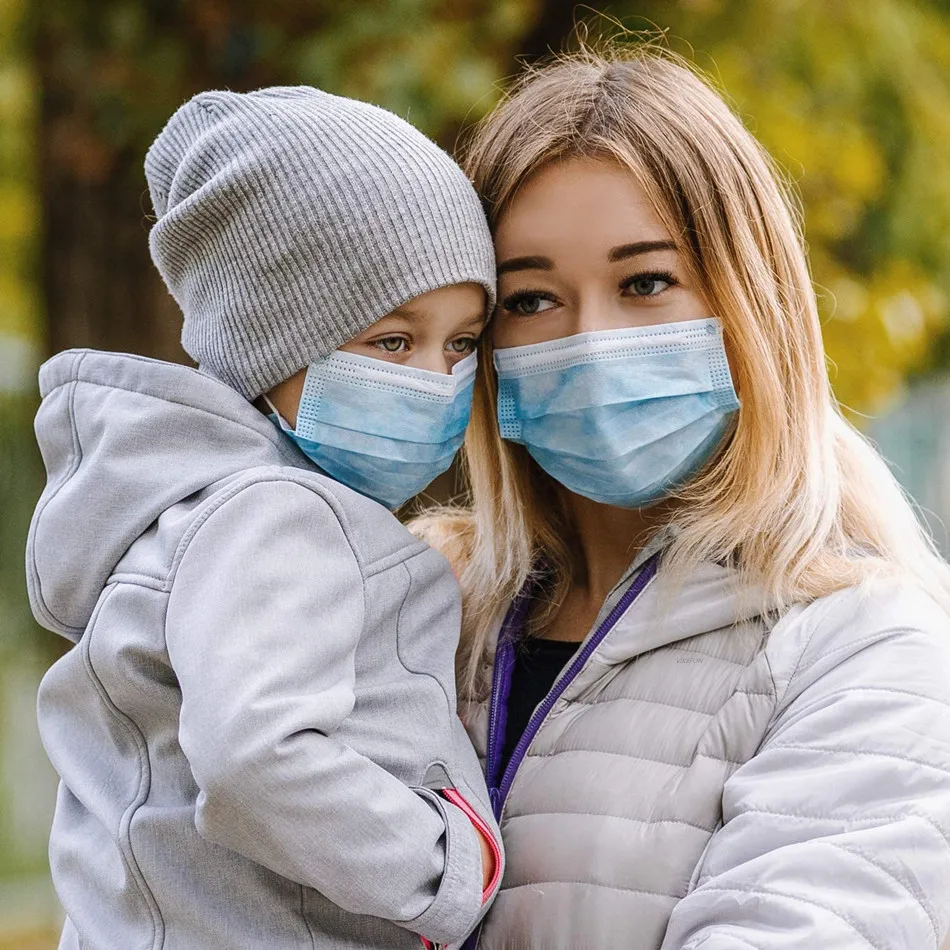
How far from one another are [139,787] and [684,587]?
0.91 meters

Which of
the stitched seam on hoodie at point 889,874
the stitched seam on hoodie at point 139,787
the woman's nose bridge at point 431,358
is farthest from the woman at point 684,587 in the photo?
the stitched seam on hoodie at point 139,787

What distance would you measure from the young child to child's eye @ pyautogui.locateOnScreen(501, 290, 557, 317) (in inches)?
4.1

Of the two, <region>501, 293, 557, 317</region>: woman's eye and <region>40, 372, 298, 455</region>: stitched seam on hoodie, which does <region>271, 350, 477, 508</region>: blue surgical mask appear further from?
<region>501, 293, 557, 317</region>: woman's eye

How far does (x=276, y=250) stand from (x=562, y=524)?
0.92 meters

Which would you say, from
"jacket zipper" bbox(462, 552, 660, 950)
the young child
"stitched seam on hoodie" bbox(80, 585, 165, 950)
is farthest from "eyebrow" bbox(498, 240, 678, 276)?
"stitched seam on hoodie" bbox(80, 585, 165, 950)

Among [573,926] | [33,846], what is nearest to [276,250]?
[573,926]

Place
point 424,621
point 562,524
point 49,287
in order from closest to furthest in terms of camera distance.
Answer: point 424,621
point 562,524
point 49,287

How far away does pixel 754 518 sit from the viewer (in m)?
2.29

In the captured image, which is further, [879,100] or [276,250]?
[879,100]

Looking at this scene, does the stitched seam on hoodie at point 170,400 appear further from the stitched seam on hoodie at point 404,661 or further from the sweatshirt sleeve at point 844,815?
the sweatshirt sleeve at point 844,815

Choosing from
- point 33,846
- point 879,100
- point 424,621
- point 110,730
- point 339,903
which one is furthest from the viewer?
point 33,846

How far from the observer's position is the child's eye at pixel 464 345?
239 centimetres

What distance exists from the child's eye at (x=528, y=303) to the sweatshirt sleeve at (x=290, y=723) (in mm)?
639

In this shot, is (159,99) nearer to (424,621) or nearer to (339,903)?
(424,621)
